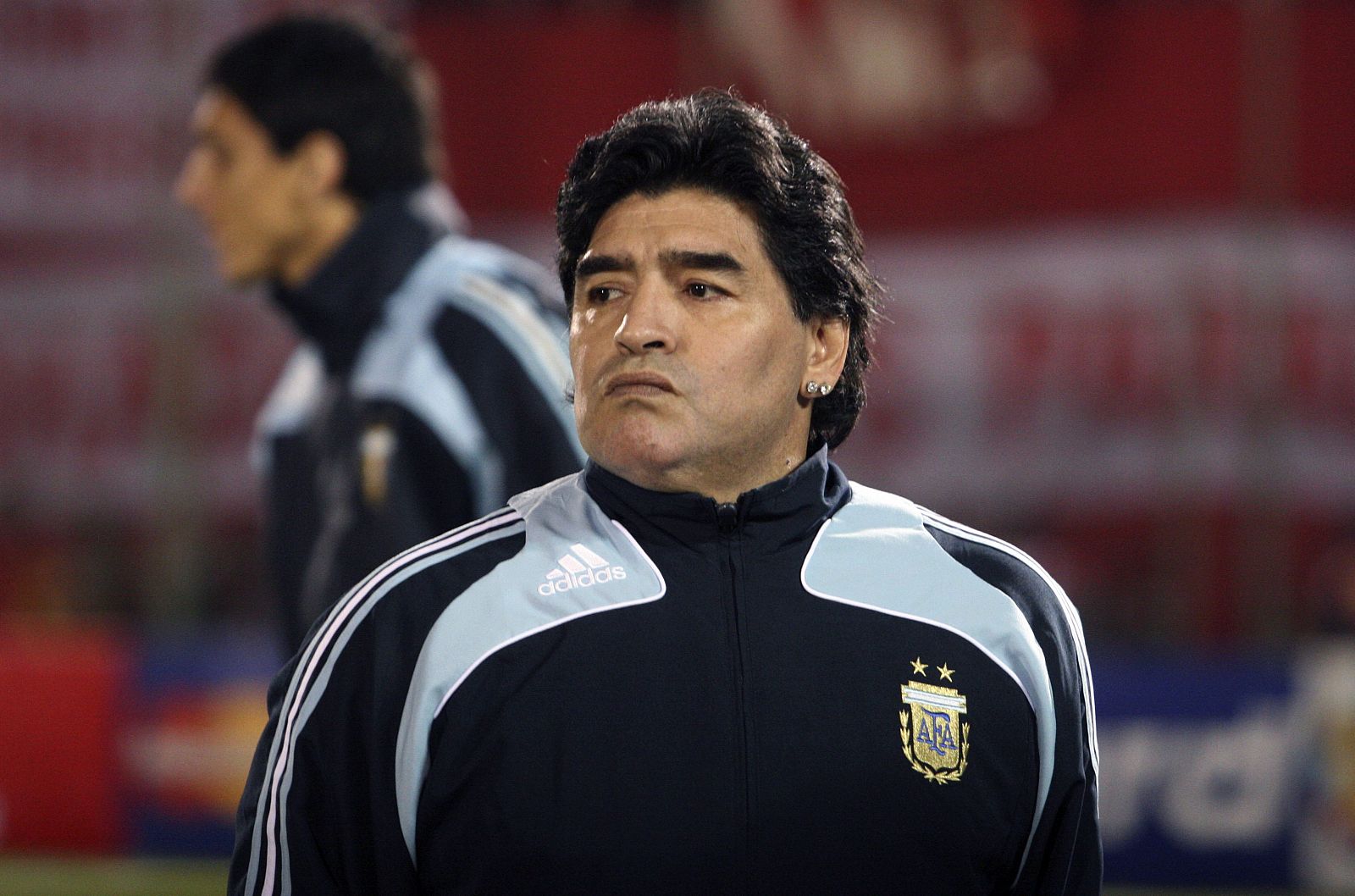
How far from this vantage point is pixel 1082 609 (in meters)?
10.8

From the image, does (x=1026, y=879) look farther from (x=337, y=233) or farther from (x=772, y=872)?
(x=337, y=233)

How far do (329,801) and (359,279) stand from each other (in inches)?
59.5

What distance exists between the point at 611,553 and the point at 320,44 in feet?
6.05

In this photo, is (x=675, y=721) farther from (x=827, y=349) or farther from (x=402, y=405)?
(x=402, y=405)

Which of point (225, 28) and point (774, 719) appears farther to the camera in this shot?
point (225, 28)

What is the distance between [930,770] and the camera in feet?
7.06

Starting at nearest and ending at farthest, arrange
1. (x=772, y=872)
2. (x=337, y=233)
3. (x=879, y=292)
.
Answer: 1. (x=772, y=872)
2. (x=879, y=292)
3. (x=337, y=233)

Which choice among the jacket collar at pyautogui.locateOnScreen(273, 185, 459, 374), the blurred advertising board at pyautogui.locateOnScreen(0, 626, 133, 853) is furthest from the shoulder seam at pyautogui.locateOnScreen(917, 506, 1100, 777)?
the blurred advertising board at pyautogui.locateOnScreen(0, 626, 133, 853)

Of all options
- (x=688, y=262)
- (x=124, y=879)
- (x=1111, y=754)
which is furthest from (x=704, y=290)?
(x=124, y=879)

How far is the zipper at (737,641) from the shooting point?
81.9 inches

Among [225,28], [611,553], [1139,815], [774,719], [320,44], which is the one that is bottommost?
[1139,815]

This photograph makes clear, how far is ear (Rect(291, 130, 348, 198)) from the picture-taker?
11.6ft

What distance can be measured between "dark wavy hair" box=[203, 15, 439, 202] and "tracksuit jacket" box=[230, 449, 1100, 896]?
1529mm

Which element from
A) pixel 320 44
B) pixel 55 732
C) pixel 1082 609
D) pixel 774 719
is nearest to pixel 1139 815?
pixel 1082 609
